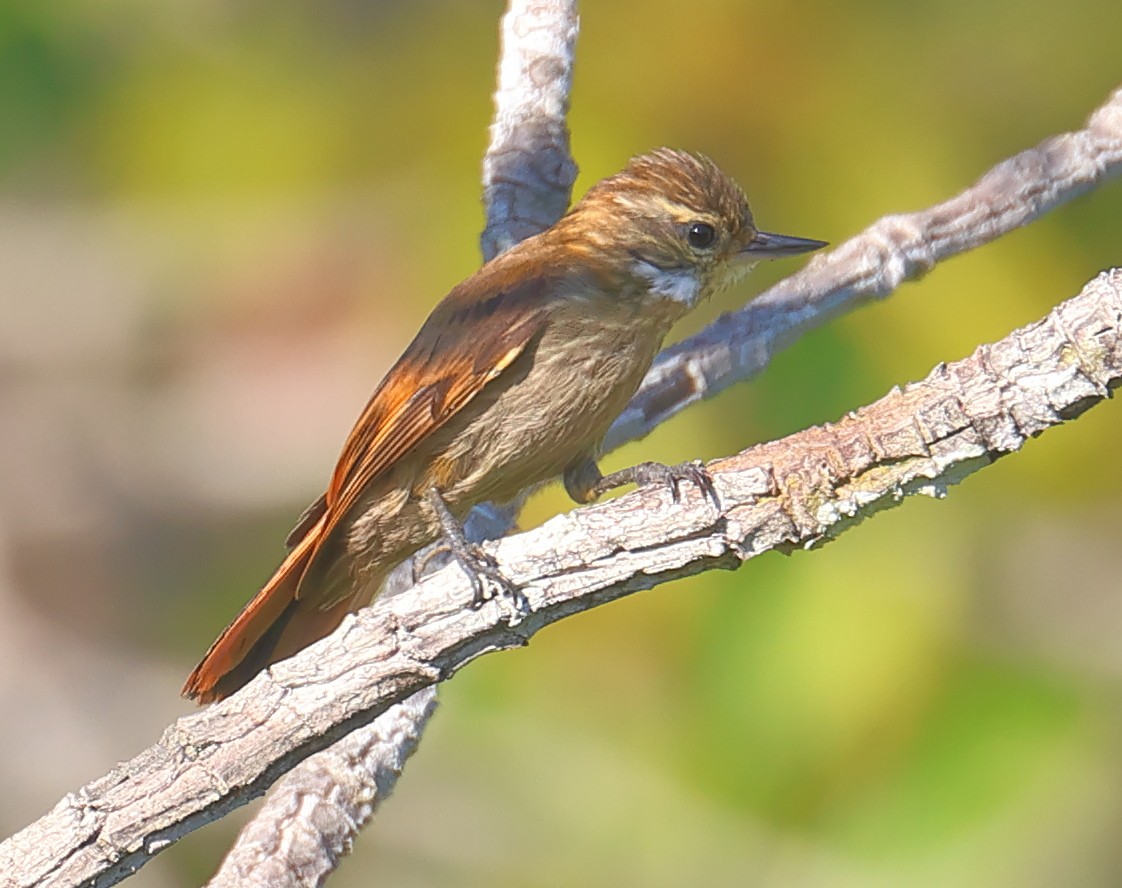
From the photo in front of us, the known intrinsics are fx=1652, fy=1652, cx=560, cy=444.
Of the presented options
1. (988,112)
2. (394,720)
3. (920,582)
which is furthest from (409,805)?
(988,112)

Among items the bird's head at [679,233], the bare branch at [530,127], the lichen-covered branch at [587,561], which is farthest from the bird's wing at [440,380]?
the lichen-covered branch at [587,561]

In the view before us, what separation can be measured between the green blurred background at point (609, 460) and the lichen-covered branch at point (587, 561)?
5.22 ft

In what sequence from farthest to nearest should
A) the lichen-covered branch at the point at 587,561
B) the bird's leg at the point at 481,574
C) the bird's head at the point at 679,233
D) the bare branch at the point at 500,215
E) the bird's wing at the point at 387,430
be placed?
1. the bird's head at the point at 679,233
2. the bird's wing at the point at 387,430
3. the bare branch at the point at 500,215
4. the bird's leg at the point at 481,574
5. the lichen-covered branch at the point at 587,561

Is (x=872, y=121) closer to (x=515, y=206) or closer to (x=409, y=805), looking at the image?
(x=515, y=206)

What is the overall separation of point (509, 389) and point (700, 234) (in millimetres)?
586

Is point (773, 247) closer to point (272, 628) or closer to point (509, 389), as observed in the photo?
point (509, 389)

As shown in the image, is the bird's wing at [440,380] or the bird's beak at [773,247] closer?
the bird's wing at [440,380]

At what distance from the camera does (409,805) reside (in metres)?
4.77

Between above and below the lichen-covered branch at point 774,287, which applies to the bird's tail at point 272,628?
below

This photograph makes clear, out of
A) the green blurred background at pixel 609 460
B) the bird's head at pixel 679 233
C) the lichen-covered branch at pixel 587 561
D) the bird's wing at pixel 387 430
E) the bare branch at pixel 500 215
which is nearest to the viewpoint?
the lichen-covered branch at pixel 587 561

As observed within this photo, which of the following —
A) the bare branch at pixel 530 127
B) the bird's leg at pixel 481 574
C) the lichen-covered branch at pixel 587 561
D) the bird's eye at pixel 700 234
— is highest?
the bare branch at pixel 530 127

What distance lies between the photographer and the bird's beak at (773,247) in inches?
151

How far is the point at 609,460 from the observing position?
14.4 feet

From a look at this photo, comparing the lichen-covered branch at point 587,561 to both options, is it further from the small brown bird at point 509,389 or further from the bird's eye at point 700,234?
the bird's eye at point 700,234
